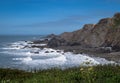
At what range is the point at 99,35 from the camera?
100438mm

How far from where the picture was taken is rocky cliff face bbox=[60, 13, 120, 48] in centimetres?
8975

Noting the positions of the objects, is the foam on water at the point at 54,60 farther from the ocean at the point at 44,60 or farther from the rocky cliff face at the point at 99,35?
the rocky cliff face at the point at 99,35

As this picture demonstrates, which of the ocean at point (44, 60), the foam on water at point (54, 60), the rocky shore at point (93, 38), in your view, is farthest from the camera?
the rocky shore at point (93, 38)

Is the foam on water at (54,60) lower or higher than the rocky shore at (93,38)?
lower

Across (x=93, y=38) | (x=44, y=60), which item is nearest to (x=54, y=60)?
(x=44, y=60)

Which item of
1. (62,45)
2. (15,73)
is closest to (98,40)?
(62,45)

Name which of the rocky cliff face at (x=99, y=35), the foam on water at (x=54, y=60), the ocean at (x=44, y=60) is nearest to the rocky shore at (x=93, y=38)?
the rocky cliff face at (x=99, y=35)

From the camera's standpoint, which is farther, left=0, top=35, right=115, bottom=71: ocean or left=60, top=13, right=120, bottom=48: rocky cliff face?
left=60, top=13, right=120, bottom=48: rocky cliff face

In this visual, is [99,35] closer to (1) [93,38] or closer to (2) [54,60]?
(1) [93,38]

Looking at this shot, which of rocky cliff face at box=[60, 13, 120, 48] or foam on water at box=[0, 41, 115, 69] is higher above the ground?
rocky cliff face at box=[60, 13, 120, 48]

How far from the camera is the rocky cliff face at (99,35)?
89750 millimetres

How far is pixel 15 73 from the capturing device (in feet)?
56.6

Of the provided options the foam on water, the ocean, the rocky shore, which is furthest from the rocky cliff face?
the foam on water

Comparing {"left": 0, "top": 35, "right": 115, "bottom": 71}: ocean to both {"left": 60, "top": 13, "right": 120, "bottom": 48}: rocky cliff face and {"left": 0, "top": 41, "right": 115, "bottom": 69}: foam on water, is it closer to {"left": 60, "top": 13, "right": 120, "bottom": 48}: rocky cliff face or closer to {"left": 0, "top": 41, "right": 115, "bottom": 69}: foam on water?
{"left": 0, "top": 41, "right": 115, "bottom": 69}: foam on water
